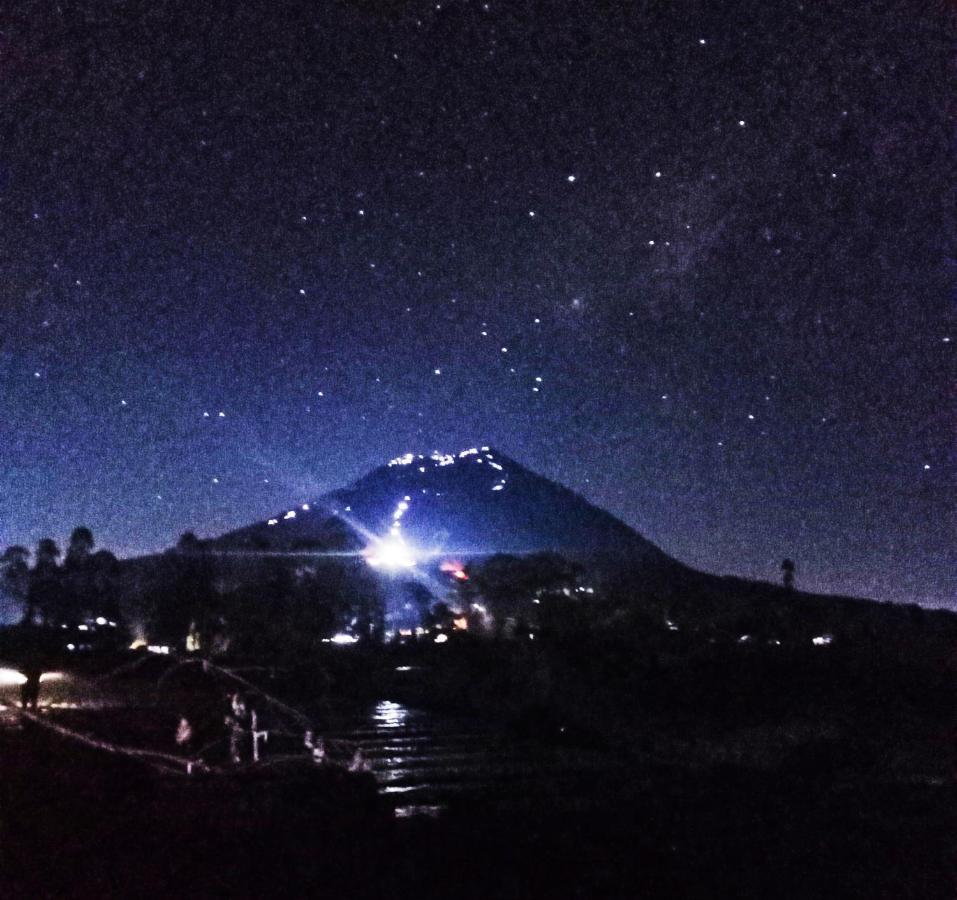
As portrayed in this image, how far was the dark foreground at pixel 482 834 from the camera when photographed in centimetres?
846

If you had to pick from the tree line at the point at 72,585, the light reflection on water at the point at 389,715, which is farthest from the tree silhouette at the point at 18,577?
the light reflection on water at the point at 389,715

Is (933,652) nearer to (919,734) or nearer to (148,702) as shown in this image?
(919,734)

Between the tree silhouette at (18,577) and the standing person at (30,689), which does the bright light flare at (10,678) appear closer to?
the standing person at (30,689)

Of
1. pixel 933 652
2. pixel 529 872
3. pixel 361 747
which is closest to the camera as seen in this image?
pixel 529 872

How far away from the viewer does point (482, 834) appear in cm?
1030

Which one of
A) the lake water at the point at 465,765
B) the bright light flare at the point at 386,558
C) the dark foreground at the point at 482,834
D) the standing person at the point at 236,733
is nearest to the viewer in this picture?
the dark foreground at the point at 482,834

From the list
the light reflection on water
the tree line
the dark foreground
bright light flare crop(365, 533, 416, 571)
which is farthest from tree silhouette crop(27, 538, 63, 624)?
the dark foreground

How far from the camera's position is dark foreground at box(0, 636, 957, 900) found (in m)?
8.46

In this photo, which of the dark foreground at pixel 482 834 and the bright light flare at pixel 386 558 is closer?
the dark foreground at pixel 482 834

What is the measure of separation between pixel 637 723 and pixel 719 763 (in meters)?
7.12

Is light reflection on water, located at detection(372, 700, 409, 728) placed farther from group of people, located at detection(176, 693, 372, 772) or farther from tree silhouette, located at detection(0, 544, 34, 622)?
tree silhouette, located at detection(0, 544, 34, 622)

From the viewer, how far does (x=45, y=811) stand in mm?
10477

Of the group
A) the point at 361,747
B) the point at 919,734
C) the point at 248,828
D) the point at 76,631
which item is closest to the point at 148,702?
the point at 361,747

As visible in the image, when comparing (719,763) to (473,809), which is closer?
(473,809)
